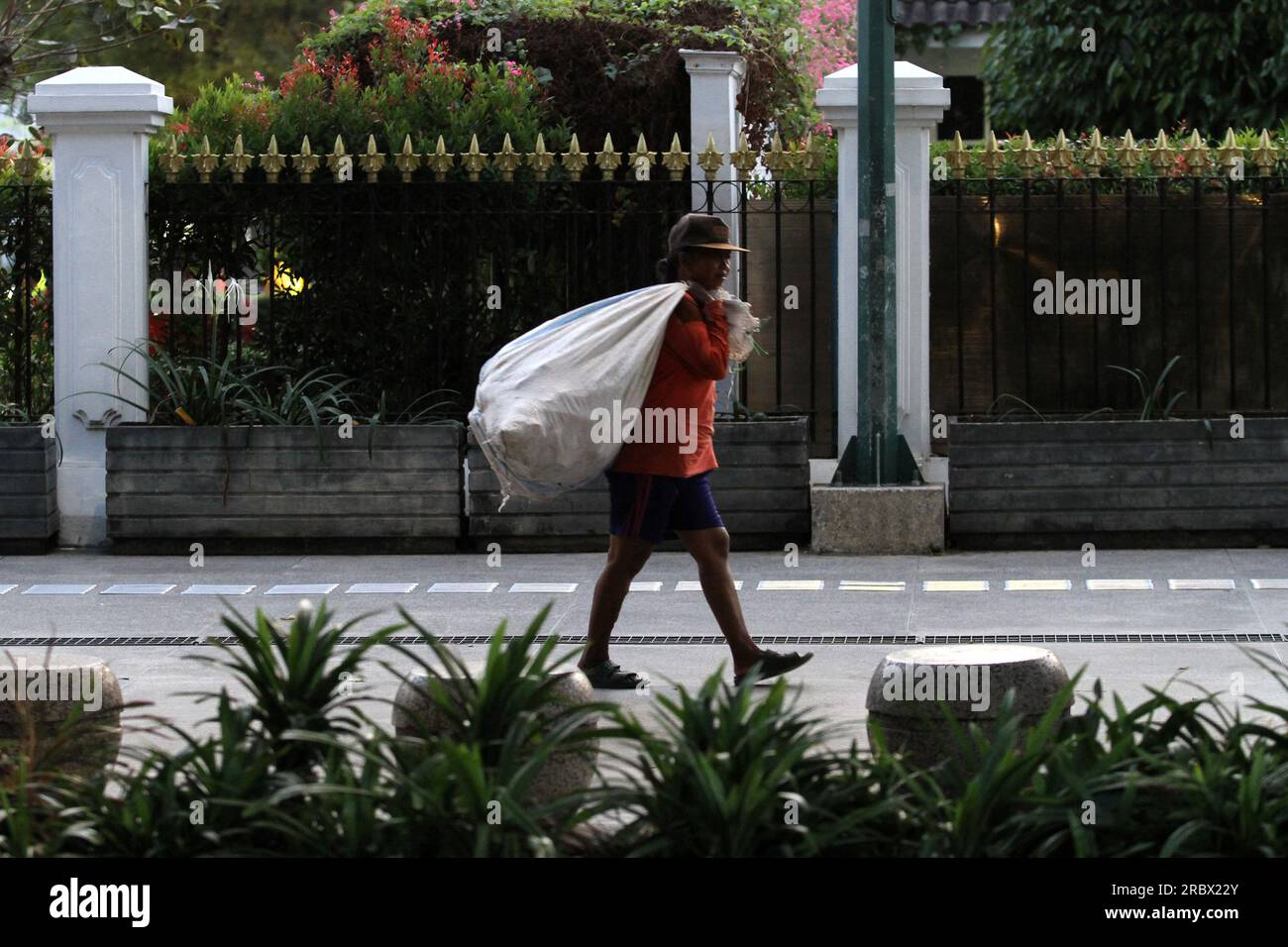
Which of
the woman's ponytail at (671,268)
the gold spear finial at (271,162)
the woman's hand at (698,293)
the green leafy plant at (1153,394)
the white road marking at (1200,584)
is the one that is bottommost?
the white road marking at (1200,584)

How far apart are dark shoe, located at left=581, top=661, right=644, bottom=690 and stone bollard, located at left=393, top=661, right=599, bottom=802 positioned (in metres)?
1.93

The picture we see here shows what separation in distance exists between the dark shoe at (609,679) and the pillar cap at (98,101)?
6.17m

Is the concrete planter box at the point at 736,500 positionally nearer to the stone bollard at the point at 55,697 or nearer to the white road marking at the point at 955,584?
the white road marking at the point at 955,584

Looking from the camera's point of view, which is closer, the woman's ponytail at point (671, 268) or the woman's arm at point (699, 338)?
the woman's arm at point (699, 338)

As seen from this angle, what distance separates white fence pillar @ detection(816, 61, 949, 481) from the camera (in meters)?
12.8

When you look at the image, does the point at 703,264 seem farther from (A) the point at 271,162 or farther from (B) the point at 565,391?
(A) the point at 271,162

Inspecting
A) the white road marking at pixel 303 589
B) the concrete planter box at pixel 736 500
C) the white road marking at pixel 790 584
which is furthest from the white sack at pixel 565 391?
the concrete planter box at pixel 736 500

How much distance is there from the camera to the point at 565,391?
7.76m

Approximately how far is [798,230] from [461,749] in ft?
30.7

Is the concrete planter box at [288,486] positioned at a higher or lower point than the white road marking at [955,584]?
higher

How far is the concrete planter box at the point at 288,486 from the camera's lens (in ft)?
40.8

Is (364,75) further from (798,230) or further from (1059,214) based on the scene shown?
(1059,214)

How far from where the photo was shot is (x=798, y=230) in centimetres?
1374

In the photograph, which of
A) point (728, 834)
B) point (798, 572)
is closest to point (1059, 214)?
point (798, 572)
